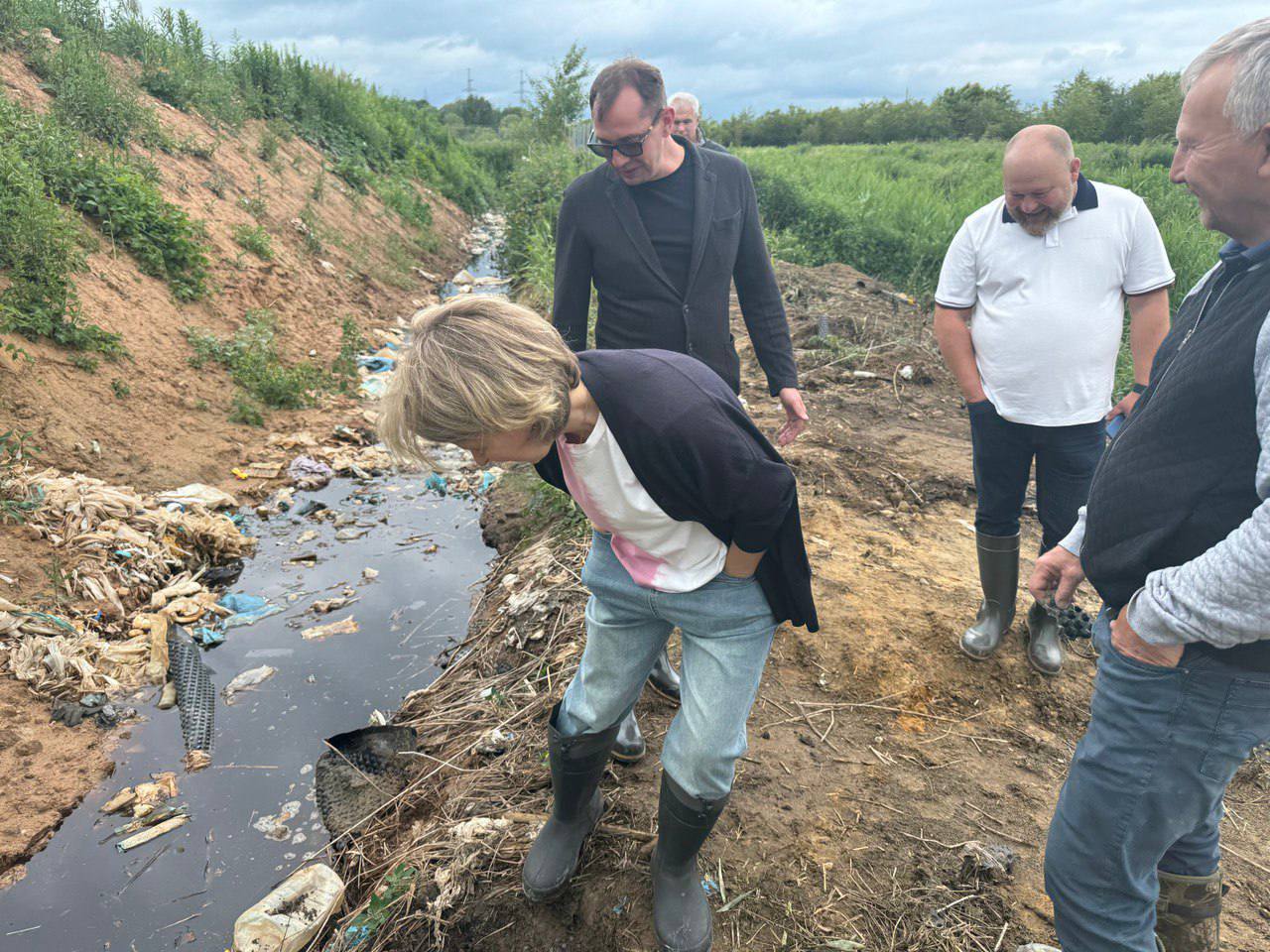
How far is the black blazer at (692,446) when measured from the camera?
4.51ft

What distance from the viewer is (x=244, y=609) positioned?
3951mm

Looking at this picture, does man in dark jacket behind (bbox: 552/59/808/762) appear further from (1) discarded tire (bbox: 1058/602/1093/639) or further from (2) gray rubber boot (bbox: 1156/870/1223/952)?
(1) discarded tire (bbox: 1058/602/1093/639)

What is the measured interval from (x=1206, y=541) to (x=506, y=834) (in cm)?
183

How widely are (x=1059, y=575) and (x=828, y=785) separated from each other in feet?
3.57

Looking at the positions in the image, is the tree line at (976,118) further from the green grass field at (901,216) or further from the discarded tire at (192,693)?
the discarded tire at (192,693)

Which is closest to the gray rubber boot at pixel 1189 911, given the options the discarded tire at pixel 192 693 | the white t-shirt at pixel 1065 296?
the white t-shirt at pixel 1065 296

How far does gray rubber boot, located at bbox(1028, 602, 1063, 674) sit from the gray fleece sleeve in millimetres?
1913

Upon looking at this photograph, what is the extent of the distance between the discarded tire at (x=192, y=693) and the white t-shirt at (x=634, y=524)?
2.40 meters

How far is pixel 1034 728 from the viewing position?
8.82ft

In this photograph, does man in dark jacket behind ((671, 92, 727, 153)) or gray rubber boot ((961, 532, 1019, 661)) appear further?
man in dark jacket behind ((671, 92, 727, 153))

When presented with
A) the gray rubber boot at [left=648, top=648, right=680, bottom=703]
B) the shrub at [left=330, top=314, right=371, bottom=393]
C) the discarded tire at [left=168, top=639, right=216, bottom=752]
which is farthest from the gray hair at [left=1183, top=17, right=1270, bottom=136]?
the shrub at [left=330, top=314, right=371, bottom=393]

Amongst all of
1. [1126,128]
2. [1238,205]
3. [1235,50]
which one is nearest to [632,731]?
[1238,205]

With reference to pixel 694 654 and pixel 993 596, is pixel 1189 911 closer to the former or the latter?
pixel 694 654

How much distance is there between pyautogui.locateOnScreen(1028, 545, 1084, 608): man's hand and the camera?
1.62m
